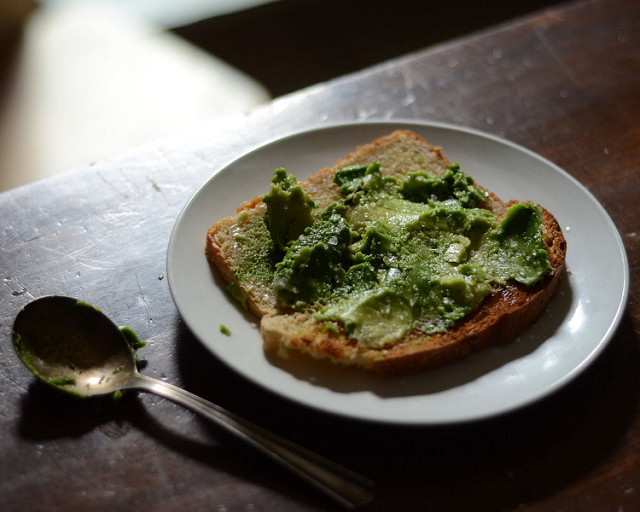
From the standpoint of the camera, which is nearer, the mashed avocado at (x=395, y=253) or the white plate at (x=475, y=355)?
the white plate at (x=475, y=355)

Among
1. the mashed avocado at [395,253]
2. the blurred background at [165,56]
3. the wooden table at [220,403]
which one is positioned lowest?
the blurred background at [165,56]

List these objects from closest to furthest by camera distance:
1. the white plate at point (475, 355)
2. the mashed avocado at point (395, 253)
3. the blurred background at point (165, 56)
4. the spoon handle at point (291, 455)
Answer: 1. the spoon handle at point (291, 455)
2. the white plate at point (475, 355)
3. the mashed avocado at point (395, 253)
4. the blurred background at point (165, 56)

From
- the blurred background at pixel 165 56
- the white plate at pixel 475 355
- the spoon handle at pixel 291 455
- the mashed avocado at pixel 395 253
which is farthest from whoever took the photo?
the blurred background at pixel 165 56

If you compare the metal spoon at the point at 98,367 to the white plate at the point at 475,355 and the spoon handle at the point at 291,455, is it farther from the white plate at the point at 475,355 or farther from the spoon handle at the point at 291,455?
the white plate at the point at 475,355

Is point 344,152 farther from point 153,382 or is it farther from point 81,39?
point 81,39

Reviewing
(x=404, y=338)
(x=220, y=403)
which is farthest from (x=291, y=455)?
(x=404, y=338)

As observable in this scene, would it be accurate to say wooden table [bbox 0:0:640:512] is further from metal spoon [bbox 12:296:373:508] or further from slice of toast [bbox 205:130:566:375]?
slice of toast [bbox 205:130:566:375]

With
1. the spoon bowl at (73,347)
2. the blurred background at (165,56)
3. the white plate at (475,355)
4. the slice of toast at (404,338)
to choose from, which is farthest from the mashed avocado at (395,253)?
the blurred background at (165,56)
